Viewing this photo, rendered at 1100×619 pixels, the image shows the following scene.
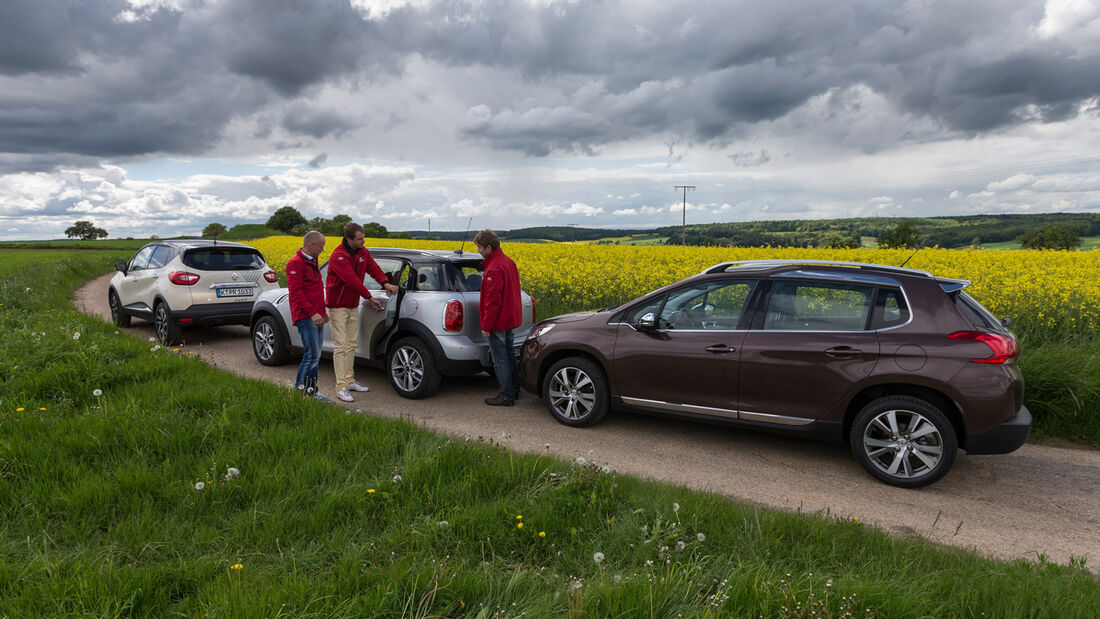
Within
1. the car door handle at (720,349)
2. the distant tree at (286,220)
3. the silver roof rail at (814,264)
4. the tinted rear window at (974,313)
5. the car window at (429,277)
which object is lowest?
the car door handle at (720,349)

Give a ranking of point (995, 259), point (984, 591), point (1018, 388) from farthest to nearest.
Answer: point (995, 259) → point (1018, 388) → point (984, 591)

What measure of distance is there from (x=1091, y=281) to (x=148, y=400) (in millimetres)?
12192

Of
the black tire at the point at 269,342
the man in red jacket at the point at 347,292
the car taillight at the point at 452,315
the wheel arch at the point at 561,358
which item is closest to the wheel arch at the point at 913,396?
the wheel arch at the point at 561,358

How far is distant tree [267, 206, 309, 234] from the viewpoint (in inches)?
3371

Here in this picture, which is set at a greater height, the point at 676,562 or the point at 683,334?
the point at 683,334

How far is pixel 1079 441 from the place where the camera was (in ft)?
18.1

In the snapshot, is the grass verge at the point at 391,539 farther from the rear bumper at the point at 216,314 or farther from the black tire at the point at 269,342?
the rear bumper at the point at 216,314

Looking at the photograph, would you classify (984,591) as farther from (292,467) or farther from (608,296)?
(608,296)

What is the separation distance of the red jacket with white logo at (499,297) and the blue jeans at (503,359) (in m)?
0.15

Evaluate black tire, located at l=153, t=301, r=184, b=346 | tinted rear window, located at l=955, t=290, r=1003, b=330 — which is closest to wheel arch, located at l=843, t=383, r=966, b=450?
tinted rear window, located at l=955, t=290, r=1003, b=330

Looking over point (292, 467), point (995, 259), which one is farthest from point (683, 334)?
point (995, 259)

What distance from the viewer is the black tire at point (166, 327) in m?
9.23

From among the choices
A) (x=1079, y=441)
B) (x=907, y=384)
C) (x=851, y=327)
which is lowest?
(x=1079, y=441)

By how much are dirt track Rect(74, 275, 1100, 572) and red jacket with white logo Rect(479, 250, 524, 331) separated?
92 centimetres
